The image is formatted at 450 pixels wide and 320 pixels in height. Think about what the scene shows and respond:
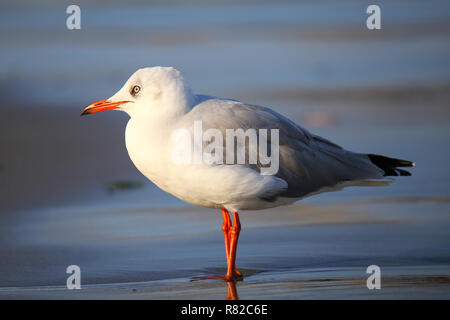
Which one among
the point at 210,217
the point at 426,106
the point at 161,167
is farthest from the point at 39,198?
the point at 426,106

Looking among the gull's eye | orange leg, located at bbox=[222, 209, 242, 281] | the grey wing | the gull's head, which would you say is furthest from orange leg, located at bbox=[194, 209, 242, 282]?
the gull's eye

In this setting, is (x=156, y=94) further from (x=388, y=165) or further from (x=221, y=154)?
(x=388, y=165)

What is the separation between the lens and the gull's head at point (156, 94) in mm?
6348

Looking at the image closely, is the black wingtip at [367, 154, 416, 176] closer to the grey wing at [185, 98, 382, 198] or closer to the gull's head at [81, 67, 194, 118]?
the grey wing at [185, 98, 382, 198]

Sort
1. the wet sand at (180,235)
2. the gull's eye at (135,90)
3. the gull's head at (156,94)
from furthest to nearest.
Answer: the gull's eye at (135,90) → the gull's head at (156,94) → the wet sand at (180,235)

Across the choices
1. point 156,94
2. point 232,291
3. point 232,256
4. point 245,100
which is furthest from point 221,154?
point 245,100

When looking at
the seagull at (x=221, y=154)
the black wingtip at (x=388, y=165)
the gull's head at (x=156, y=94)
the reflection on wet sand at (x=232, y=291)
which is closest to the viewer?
the reflection on wet sand at (x=232, y=291)

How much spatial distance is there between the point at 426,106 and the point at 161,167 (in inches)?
278

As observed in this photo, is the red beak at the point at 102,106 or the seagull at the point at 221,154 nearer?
the seagull at the point at 221,154

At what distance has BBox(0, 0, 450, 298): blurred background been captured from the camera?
272 inches

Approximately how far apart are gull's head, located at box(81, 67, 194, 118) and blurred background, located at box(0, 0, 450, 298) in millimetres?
1223

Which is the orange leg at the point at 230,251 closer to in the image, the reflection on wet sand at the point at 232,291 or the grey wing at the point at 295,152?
the reflection on wet sand at the point at 232,291

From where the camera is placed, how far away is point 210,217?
27.0ft

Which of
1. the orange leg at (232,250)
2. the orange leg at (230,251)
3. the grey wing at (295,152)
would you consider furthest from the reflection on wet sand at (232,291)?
the grey wing at (295,152)
